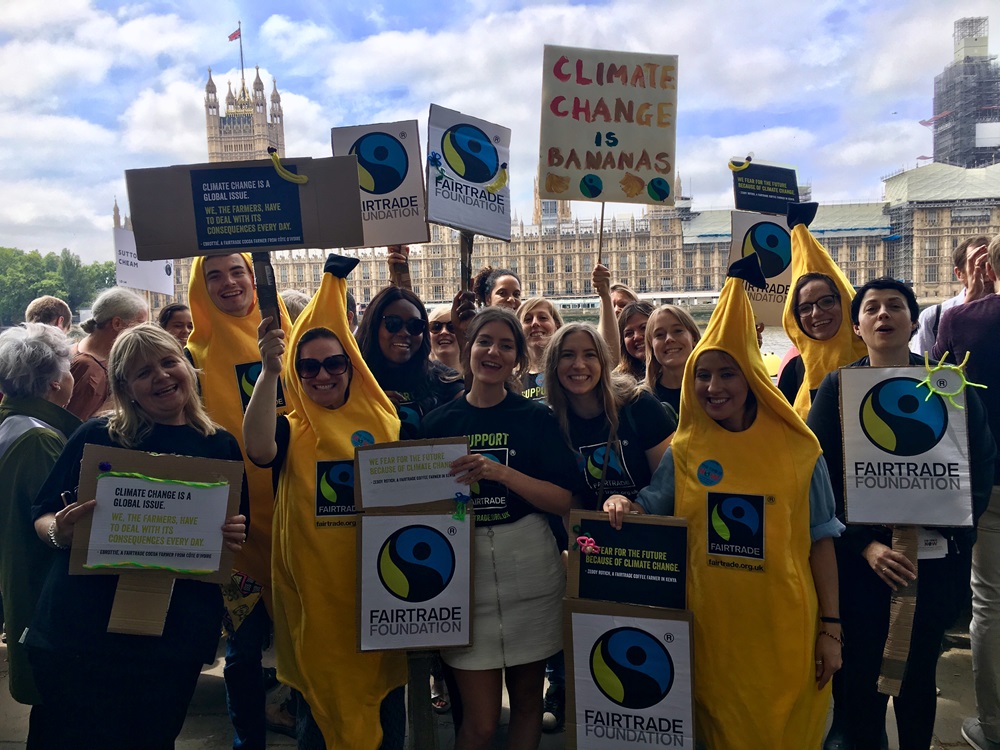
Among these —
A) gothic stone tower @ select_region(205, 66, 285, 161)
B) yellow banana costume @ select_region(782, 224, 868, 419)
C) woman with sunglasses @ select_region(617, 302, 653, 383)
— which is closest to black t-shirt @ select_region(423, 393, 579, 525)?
yellow banana costume @ select_region(782, 224, 868, 419)

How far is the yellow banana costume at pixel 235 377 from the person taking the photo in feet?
8.27

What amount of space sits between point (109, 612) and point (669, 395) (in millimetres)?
1845

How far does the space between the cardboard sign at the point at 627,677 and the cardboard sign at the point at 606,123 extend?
2.11 m

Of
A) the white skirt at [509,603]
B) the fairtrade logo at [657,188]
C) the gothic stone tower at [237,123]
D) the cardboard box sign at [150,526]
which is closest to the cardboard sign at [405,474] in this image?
the white skirt at [509,603]

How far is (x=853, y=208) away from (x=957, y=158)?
6.82 meters

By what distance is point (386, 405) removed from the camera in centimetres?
230

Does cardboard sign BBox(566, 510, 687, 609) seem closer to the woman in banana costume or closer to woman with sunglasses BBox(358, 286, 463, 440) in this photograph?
the woman in banana costume

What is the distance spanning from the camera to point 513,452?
218 centimetres

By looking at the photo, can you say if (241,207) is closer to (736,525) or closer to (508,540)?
(508,540)

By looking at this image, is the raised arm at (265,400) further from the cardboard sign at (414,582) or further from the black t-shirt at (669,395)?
the black t-shirt at (669,395)

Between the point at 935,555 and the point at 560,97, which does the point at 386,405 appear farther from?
the point at 560,97

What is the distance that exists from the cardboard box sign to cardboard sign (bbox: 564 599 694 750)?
3.10ft

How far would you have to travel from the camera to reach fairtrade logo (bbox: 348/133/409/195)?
3.45m

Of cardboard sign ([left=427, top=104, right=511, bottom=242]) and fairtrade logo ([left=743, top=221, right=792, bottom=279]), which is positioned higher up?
cardboard sign ([left=427, top=104, right=511, bottom=242])
